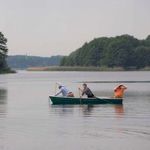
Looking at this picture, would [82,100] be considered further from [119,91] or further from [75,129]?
[75,129]

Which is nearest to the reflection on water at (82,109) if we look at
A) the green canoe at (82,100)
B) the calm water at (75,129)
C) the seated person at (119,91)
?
the calm water at (75,129)

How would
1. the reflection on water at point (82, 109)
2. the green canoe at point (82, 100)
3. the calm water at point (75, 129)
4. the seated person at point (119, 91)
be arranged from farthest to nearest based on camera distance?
the seated person at point (119, 91) → the green canoe at point (82, 100) → the reflection on water at point (82, 109) → the calm water at point (75, 129)

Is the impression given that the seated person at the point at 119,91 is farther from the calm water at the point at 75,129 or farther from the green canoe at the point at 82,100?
the calm water at the point at 75,129

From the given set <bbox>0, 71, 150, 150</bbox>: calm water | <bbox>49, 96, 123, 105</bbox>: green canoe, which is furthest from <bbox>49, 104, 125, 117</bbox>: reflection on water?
<bbox>49, 96, 123, 105</bbox>: green canoe

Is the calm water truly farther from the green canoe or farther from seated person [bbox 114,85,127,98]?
seated person [bbox 114,85,127,98]

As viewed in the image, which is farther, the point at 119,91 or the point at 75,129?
the point at 119,91

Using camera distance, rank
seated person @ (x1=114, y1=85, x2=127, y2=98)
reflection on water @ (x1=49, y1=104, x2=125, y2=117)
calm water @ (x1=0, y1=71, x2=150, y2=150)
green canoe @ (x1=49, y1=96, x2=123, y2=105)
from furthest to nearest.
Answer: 1. seated person @ (x1=114, y1=85, x2=127, y2=98)
2. green canoe @ (x1=49, y1=96, x2=123, y2=105)
3. reflection on water @ (x1=49, y1=104, x2=125, y2=117)
4. calm water @ (x1=0, y1=71, x2=150, y2=150)

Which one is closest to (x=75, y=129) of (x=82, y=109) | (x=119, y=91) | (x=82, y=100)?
(x=82, y=109)

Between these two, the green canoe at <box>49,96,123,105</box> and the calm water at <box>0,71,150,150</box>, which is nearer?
the calm water at <box>0,71,150,150</box>

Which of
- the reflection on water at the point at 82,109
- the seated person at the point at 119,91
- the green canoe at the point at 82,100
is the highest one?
the seated person at the point at 119,91

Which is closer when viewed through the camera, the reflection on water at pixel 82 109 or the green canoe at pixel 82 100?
the reflection on water at pixel 82 109

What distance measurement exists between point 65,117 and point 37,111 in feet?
16.4

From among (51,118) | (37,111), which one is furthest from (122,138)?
(37,111)

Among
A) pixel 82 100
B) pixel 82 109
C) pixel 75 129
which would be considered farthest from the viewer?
pixel 82 100
